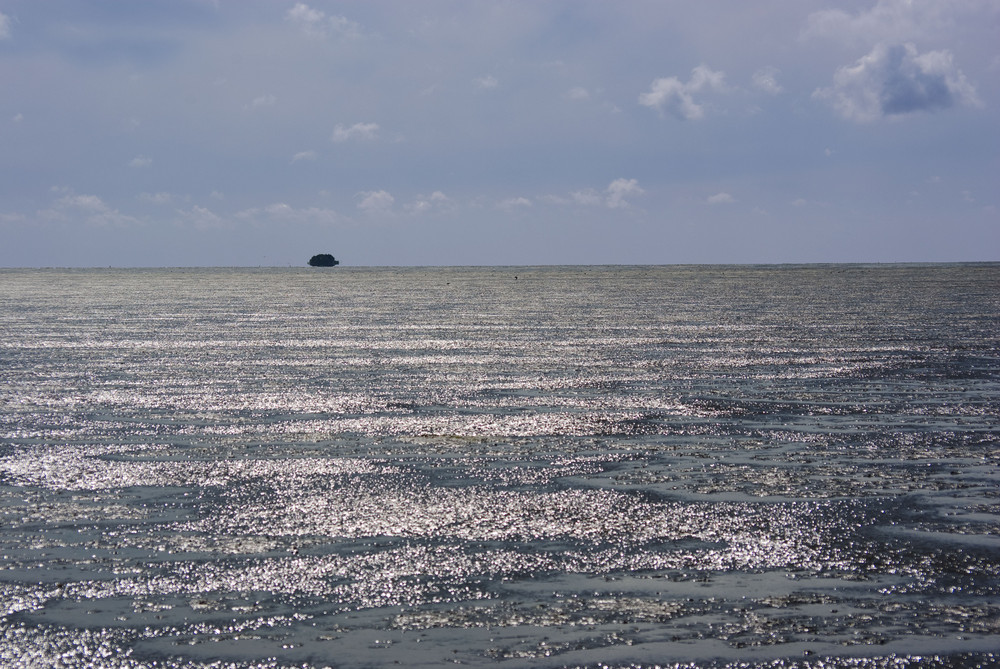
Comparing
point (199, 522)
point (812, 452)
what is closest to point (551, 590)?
point (199, 522)

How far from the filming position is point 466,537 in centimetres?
1158

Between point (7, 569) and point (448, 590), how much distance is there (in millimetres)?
4815

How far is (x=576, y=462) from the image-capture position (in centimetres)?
1570

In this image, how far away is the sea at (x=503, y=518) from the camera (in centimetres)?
873

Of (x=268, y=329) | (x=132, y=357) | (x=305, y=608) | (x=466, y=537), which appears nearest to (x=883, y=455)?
(x=466, y=537)

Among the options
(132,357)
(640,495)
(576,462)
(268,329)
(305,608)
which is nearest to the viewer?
(305,608)

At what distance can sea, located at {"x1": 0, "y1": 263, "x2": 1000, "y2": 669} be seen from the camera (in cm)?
873

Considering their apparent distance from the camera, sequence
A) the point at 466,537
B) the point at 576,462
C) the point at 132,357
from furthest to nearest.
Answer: the point at 132,357, the point at 576,462, the point at 466,537

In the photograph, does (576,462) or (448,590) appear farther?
(576,462)

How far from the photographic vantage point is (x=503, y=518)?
40.7ft

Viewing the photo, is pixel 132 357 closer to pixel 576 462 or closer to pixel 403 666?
pixel 576 462

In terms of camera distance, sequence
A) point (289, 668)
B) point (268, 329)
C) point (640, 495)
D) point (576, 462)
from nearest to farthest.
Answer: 1. point (289, 668)
2. point (640, 495)
3. point (576, 462)
4. point (268, 329)

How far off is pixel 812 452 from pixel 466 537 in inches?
293

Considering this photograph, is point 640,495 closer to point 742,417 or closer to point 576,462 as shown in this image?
point 576,462
